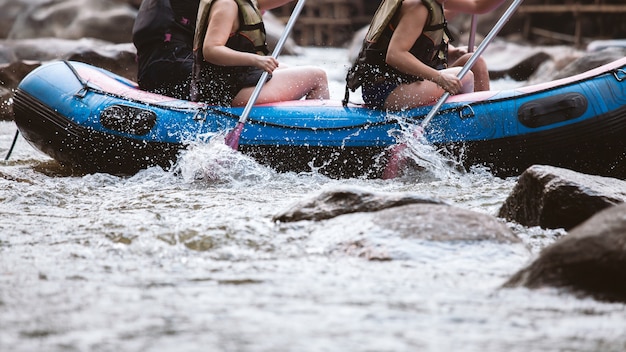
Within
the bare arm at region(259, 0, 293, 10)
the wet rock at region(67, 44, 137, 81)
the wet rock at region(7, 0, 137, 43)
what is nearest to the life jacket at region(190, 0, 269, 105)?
the bare arm at region(259, 0, 293, 10)

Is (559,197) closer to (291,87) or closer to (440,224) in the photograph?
(440,224)

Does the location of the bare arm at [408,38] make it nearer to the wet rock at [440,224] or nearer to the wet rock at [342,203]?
the wet rock at [342,203]

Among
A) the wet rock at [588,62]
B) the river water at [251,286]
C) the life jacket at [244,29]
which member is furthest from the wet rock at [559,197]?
the wet rock at [588,62]

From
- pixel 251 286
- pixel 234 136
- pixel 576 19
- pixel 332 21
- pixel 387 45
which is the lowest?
pixel 251 286

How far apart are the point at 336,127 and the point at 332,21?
18703 mm

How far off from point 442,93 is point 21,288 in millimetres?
3062

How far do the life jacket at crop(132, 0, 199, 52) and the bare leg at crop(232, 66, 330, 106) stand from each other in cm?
75

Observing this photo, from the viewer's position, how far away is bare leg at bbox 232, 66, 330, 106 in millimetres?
5398

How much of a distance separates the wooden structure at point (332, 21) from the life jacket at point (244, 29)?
17.8m

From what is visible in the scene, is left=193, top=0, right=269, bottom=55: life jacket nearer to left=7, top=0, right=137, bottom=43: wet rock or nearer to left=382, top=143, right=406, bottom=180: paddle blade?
left=382, top=143, right=406, bottom=180: paddle blade

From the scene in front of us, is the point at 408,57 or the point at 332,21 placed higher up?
the point at 332,21

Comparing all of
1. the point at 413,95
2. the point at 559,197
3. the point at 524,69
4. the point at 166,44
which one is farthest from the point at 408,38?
the point at 524,69

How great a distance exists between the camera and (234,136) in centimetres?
521

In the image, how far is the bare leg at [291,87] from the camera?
540cm
